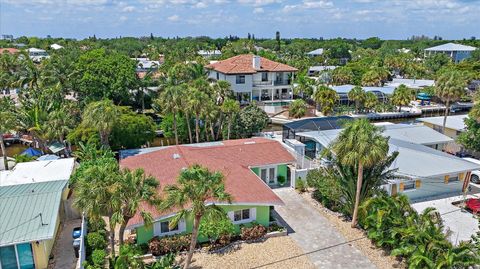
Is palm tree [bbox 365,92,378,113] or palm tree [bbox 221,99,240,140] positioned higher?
palm tree [bbox 221,99,240,140]

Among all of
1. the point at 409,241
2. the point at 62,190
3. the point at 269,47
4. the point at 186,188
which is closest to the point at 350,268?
the point at 409,241

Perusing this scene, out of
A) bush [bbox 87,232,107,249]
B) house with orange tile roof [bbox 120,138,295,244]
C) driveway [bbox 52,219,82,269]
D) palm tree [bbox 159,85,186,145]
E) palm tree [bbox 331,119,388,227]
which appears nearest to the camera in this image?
driveway [bbox 52,219,82,269]

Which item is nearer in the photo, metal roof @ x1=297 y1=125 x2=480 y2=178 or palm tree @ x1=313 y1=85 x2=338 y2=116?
metal roof @ x1=297 y1=125 x2=480 y2=178

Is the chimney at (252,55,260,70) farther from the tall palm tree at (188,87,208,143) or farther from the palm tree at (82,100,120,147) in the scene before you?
the palm tree at (82,100,120,147)

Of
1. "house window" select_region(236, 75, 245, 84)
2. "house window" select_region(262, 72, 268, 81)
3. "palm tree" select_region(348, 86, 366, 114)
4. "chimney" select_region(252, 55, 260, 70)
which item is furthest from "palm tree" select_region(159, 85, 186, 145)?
"palm tree" select_region(348, 86, 366, 114)

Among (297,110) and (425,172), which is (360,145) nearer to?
(425,172)

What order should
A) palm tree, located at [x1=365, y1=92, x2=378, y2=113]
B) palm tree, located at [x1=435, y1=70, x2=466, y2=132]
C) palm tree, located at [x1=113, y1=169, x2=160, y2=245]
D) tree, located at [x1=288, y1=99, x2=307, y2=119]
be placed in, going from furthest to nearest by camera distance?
palm tree, located at [x1=365, y1=92, x2=378, y2=113] → tree, located at [x1=288, y1=99, x2=307, y2=119] → palm tree, located at [x1=435, y1=70, x2=466, y2=132] → palm tree, located at [x1=113, y1=169, x2=160, y2=245]

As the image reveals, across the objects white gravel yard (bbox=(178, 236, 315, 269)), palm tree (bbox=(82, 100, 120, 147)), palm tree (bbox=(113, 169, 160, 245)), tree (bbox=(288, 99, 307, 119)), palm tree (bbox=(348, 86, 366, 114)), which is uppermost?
palm tree (bbox=(82, 100, 120, 147))
